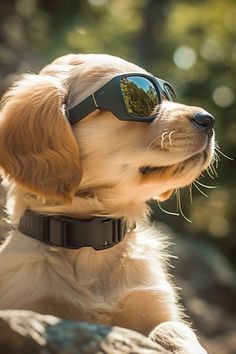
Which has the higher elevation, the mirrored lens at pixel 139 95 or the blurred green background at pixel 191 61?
the mirrored lens at pixel 139 95

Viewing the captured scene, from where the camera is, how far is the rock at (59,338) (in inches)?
83.4

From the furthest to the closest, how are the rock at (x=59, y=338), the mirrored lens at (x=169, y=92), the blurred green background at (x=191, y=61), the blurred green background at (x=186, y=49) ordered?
the blurred green background at (x=186, y=49) < the blurred green background at (x=191, y=61) < the mirrored lens at (x=169, y=92) < the rock at (x=59, y=338)

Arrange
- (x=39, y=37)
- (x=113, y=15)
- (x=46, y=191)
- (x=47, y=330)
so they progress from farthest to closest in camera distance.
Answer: (x=113, y=15) → (x=39, y=37) → (x=46, y=191) → (x=47, y=330)

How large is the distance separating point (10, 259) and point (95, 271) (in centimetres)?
35

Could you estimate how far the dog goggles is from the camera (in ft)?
11.0

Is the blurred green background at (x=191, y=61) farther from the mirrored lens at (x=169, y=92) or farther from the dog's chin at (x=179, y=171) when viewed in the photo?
the dog's chin at (x=179, y=171)

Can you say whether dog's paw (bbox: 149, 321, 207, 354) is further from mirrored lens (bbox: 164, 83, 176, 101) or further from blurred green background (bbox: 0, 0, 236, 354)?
blurred green background (bbox: 0, 0, 236, 354)

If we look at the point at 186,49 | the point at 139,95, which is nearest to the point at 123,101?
the point at 139,95

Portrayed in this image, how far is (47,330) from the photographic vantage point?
2.19 metres

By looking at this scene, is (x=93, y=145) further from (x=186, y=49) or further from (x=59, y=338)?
(x=186, y=49)

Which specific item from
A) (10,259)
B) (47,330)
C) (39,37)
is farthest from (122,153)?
(39,37)

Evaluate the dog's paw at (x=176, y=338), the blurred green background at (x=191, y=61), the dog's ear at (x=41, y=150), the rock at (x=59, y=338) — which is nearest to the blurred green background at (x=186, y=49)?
the blurred green background at (x=191, y=61)

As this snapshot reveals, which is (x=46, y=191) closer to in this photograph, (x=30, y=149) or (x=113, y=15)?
(x=30, y=149)

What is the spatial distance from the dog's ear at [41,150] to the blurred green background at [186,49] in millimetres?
4203
